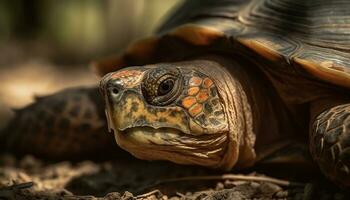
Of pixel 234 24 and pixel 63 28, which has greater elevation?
pixel 63 28

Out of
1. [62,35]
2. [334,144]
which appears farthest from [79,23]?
[334,144]

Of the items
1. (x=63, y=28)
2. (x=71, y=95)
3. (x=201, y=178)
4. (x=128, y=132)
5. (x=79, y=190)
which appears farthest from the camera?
(x=63, y=28)

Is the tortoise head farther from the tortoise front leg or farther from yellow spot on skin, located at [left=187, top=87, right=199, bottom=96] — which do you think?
the tortoise front leg

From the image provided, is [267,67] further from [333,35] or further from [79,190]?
[79,190]

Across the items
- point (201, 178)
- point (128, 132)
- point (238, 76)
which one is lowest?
point (201, 178)

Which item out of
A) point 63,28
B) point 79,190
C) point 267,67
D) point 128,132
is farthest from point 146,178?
point 63,28

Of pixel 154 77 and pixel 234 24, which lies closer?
pixel 154 77

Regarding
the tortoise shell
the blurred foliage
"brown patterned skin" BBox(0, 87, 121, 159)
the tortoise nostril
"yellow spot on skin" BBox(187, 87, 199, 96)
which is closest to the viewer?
the tortoise nostril

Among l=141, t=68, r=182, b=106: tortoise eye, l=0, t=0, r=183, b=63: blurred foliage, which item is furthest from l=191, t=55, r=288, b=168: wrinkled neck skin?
l=0, t=0, r=183, b=63: blurred foliage

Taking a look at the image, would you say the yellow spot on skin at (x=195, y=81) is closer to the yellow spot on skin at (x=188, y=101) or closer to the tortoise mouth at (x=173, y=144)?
the yellow spot on skin at (x=188, y=101)
